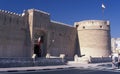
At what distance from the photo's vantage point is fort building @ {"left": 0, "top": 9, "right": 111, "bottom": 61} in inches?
1024

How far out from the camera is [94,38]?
3672cm

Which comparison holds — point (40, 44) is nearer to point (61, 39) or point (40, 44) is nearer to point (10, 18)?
point (61, 39)

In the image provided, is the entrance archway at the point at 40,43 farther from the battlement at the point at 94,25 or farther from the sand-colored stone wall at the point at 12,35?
the battlement at the point at 94,25

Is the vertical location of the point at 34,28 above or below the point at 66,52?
above

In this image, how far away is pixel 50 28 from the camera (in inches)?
1240

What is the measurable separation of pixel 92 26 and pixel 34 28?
1186 cm

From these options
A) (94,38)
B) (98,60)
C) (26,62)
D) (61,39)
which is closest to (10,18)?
(26,62)

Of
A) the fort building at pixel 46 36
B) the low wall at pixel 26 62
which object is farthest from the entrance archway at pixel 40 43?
the low wall at pixel 26 62

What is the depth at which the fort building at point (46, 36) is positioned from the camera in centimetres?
2600

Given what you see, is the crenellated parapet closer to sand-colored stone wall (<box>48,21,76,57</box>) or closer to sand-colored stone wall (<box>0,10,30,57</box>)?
sand-colored stone wall (<box>0,10,30,57</box>)

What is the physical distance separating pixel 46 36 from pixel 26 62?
11.7m

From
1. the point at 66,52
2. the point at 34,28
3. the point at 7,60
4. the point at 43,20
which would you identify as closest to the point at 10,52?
the point at 34,28

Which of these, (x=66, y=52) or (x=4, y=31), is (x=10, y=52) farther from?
(x=66, y=52)

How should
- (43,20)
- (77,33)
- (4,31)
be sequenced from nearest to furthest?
(4,31) → (43,20) → (77,33)
